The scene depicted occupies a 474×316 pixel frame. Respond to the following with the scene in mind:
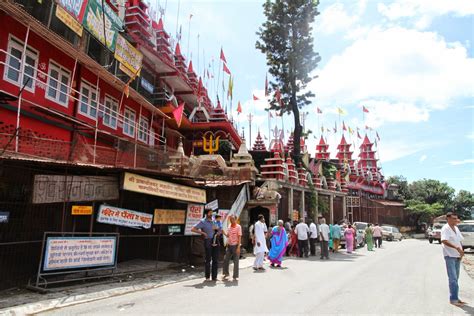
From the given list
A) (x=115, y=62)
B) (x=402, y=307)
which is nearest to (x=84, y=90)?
(x=115, y=62)

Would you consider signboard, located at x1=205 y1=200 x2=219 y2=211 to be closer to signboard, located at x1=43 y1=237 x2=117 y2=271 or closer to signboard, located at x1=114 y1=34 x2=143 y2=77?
signboard, located at x1=43 y1=237 x2=117 y2=271

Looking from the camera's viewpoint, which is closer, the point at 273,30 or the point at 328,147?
the point at 273,30

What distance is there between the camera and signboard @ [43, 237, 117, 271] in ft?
23.8

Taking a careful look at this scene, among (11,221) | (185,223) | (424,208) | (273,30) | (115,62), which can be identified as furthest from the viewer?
(424,208)

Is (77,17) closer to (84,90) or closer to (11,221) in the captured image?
(84,90)

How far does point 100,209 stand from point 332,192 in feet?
86.5

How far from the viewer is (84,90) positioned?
53.5ft

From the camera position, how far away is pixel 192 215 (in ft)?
41.2

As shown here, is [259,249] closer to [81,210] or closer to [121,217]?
[121,217]

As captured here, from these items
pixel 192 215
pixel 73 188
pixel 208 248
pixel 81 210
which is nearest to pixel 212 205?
pixel 192 215

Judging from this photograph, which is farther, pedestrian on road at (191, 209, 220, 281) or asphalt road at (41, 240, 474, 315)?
pedestrian on road at (191, 209, 220, 281)

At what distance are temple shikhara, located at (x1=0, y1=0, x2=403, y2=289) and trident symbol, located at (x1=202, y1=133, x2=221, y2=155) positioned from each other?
0.10m

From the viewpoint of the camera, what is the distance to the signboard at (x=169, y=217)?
35.7 feet

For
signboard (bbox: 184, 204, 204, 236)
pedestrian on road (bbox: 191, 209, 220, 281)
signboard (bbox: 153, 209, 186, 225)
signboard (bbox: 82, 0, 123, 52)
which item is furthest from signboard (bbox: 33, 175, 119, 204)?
signboard (bbox: 82, 0, 123, 52)
